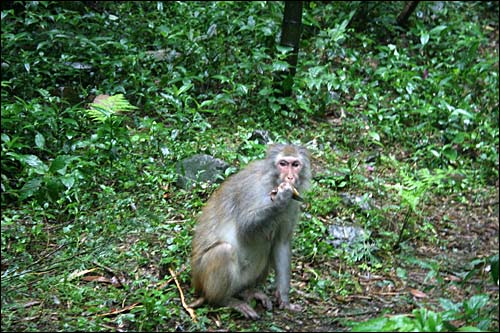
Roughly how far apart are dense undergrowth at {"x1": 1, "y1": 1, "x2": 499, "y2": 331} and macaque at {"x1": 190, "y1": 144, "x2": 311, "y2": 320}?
22cm

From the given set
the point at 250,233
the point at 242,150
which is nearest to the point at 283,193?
the point at 250,233

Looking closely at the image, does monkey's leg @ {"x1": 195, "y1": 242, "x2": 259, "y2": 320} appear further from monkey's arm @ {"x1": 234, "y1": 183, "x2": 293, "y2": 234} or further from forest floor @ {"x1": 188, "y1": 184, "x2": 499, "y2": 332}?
monkey's arm @ {"x1": 234, "y1": 183, "x2": 293, "y2": 234}

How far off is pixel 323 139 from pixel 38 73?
13.9 ft

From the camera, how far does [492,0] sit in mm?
13531

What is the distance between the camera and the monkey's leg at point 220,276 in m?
5.65

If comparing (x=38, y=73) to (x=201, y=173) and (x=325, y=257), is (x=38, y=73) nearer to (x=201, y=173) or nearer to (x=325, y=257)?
(x=201, y=173)

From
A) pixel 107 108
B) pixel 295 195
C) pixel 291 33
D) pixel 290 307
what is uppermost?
pixel 291 33

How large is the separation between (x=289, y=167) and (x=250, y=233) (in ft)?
2.20

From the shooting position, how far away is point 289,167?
5848mm

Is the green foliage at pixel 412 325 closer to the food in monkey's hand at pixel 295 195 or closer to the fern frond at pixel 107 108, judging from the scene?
the food in monkey's hand at pixel 295 195

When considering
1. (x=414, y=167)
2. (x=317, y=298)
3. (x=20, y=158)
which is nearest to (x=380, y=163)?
(x=414, y=167)

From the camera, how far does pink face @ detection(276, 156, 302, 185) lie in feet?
19.1

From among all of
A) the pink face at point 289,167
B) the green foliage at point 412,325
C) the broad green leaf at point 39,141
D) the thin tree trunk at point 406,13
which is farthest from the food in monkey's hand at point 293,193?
the thin tree trunk at point 406,13

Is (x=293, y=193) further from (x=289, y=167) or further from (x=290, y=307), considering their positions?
(x=290, y=307)
